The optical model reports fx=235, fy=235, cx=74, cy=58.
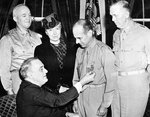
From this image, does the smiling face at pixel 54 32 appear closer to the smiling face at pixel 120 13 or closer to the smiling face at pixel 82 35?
the smiling face at pixel 82 35

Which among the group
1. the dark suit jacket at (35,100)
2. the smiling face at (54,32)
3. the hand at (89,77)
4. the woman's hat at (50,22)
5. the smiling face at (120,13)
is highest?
the smiling face at (120,13)

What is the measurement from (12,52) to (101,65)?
1166 millimetres

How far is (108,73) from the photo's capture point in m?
2.19

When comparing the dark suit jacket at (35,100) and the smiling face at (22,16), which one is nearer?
the dark suit jacket at (35,100)

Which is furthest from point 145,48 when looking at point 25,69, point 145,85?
point 25,69

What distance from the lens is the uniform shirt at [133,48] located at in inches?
92.1

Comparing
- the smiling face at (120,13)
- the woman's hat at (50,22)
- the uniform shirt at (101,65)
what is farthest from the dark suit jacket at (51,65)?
the smiling face at (120,13)

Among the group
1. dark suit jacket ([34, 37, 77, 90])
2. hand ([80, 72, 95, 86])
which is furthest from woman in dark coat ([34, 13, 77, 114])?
hand ([80, 72, 95, 86])

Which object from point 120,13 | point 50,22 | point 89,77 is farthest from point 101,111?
point 50,22

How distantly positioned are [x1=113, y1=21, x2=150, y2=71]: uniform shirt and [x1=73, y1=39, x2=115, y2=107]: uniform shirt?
26cm

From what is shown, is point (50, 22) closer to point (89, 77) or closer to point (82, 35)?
point (82, 35)

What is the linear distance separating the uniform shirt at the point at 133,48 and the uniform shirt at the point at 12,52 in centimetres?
111

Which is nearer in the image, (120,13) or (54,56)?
(120,13)

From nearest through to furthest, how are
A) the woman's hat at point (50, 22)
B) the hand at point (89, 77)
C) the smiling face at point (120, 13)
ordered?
the hand at point (89, 77) → the smiling face at point (120, 13) → the woman's hat at point (50, 22)
